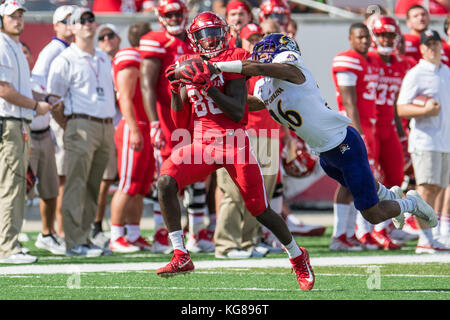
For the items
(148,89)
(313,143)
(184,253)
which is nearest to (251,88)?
(148,89)

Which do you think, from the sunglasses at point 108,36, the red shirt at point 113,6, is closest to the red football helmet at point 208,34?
the sunglasses at point 108,36

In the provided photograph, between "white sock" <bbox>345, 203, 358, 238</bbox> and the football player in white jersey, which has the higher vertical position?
the football player in white jersey

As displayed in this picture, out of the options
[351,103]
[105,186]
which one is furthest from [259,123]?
[105,186]

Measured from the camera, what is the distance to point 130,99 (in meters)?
8.51

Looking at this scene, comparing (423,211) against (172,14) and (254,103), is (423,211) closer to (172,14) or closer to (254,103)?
(254,103)

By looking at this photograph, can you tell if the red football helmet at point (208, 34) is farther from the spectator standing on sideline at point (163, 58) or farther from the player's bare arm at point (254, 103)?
the spectator standing on sideline at point (163, 58)

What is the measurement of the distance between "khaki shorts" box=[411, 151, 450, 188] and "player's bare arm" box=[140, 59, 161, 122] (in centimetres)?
250

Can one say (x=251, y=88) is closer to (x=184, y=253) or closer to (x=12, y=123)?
(x=12, y=123)

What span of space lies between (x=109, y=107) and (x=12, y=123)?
112 cm

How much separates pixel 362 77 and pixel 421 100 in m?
0.63

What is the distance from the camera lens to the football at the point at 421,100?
8414 mm

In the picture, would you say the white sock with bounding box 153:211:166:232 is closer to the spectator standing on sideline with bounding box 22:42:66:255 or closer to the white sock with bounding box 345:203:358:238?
the spectator standing on sideline with bounding box 22:42:66:255

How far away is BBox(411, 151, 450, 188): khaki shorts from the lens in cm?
841

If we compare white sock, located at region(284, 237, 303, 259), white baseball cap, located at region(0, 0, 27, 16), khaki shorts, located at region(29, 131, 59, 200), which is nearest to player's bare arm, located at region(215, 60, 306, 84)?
white sock, located at region(284, 237, 303, 259)
